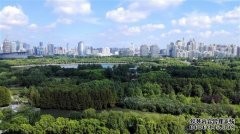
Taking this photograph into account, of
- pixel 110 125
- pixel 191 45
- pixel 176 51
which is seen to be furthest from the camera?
pixel 191 45

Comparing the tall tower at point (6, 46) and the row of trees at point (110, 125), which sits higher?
the tall tower at point (6, 46)

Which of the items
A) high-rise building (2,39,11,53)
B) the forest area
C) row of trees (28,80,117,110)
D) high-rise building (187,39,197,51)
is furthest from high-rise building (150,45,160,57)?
row of trees (28,80,117,110)

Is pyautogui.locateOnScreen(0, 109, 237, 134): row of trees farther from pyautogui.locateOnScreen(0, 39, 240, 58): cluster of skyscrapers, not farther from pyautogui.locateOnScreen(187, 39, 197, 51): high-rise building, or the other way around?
pyautogui.locateOnScreen(187, 39, 197, 51): high-rise building

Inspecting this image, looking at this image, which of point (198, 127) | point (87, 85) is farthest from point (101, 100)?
point (198, 127)

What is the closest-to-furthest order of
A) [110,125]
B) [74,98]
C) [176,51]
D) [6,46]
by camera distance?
[110,125]
[74,98]
[176,51]
[6,46]

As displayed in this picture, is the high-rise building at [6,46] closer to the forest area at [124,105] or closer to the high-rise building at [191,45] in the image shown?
the high-rise building at [191,45]

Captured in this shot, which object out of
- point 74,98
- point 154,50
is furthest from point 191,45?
point 74,98

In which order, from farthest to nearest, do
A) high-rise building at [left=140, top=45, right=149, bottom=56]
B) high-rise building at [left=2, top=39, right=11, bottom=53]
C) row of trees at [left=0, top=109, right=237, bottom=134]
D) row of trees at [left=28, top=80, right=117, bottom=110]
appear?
1. high-rise building at [left=140, top=45, right=149, bottom=56]
2. high-rise building at [left=2, top=39, right=11, bottom=53]
3. row of trees at [left=28, top=80, right=117, bottom=110]
4. row of trees at [left=0, top=109, right=237, bottom=134]

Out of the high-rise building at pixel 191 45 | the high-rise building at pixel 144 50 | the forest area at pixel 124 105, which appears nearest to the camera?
the forest area at pixel 124 105

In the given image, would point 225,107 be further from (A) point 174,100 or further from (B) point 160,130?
(B) point 160,130

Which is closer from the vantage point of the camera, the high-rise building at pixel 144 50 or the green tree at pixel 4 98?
the green tree at pixel 4 98

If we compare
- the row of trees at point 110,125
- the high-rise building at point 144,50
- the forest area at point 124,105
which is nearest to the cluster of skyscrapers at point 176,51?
the high-rise building at point 144,50

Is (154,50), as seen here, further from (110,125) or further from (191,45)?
(110,125)
